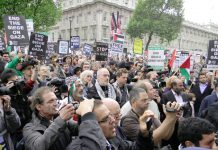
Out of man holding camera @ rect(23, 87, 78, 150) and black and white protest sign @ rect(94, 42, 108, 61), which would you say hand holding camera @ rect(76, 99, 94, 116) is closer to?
man holding camera @ rect(23, 87, 78, 150)

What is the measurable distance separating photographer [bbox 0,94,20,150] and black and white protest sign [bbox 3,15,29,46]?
225 inches

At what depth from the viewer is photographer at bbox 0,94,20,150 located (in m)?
3.36

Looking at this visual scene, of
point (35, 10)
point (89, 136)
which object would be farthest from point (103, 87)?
point (35, 10)

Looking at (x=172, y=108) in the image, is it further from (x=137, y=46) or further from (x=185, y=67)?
(x=137, y=46)

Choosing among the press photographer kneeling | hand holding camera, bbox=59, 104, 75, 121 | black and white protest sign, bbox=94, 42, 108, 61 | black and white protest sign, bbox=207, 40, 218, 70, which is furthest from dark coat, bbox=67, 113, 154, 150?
black and white protest sign, bbox=94, 42, 108, 61

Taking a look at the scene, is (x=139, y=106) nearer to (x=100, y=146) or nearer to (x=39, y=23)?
(x=100, y=146)

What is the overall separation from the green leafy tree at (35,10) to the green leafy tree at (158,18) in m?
22.4

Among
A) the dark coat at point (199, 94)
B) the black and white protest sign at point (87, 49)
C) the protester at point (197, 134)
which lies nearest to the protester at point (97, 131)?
the protester at point (197, 134)

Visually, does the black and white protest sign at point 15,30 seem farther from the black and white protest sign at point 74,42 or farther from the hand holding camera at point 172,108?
the black and white protest sign at point 74,42

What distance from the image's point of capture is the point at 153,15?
52938 mm

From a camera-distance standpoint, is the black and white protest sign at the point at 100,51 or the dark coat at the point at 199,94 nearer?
the dark coat at the point at 199,94

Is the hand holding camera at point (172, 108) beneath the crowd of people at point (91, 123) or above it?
above

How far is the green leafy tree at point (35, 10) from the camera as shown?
24688mm

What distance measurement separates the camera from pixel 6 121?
3477 millimetres
